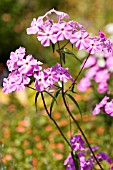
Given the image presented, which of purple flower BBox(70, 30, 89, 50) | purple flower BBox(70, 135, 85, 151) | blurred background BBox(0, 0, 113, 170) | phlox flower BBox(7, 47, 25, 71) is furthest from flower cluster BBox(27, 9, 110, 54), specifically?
blurred background BBox(0, 0, 113, 170)

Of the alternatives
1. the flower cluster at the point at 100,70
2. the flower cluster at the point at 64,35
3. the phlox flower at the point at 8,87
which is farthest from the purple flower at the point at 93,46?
the flower cluster at the point at 100,70

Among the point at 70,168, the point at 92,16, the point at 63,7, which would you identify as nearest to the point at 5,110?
the point at 70,168

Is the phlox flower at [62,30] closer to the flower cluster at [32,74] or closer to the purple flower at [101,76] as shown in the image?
the flower cluster at [32,74]

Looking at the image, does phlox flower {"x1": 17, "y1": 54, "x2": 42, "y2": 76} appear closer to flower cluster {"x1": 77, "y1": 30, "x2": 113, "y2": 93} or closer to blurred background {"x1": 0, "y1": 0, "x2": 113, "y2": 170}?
blurred background {"x1": 0, "y1": 0, "x2": 113, "y2": 170}

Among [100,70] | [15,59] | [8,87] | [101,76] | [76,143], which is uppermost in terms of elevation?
[100,70]

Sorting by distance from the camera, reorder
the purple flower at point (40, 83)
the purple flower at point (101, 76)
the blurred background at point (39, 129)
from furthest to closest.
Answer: the blurred background at point (39, 129), the purple flower at point (101, 76), the purple flower at point (40, 83)

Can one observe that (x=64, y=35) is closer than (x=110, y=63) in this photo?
Yes

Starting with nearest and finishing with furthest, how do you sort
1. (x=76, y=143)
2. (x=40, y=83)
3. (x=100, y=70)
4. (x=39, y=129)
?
(x=40, y=83) < (x=76, y=143) < (x=100, y=70) < (x=39, y=129)

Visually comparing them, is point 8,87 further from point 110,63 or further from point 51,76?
point 110,63

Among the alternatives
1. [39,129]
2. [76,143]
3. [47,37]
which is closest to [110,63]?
[39,129]

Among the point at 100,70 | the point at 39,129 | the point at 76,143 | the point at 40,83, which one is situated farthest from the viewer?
the point at 39,129

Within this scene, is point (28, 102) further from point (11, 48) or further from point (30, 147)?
point (11, 48)

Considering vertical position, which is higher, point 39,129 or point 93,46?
point 39,129
